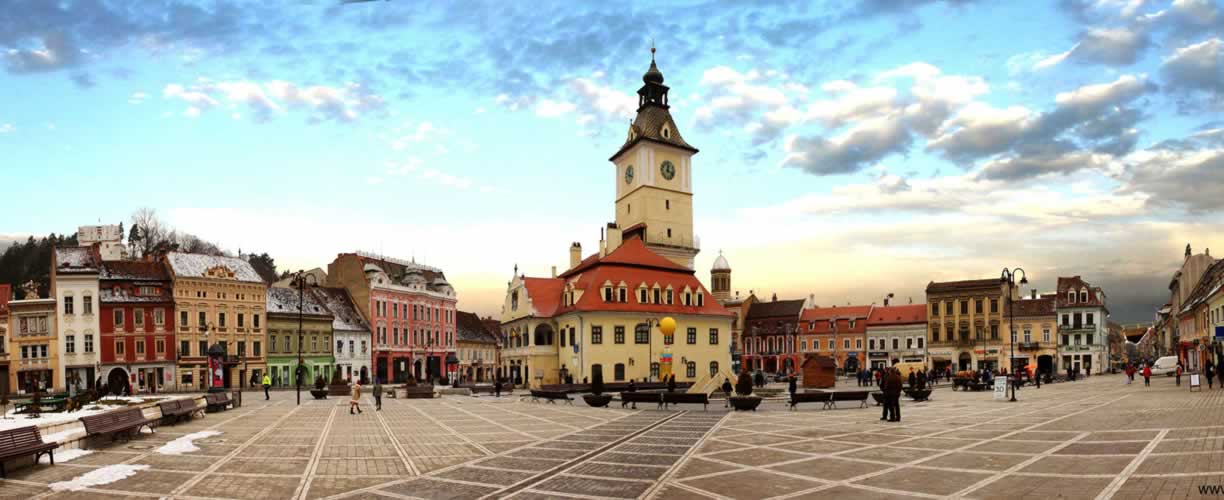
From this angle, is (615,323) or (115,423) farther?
(615,323)

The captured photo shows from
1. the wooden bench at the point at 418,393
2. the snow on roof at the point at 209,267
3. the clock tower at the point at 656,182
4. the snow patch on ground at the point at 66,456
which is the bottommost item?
the wooden bench at the point at 418,393

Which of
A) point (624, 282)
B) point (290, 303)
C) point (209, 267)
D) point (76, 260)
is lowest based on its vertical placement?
point (290, 303)

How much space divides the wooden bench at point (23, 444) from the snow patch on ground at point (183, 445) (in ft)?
8.38

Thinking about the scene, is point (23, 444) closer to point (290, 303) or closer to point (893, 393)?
point (893, 393)

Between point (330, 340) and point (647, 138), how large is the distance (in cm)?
3393

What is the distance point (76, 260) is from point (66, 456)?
1992 inches

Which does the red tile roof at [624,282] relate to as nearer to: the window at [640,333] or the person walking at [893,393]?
the window at [640,333]

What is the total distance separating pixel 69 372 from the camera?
190 ft

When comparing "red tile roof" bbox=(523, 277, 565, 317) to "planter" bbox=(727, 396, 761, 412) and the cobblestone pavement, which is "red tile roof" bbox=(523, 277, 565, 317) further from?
the cobblestone pavement

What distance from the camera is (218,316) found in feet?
209

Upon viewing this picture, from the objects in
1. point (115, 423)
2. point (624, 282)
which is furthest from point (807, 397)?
point (624, 282)

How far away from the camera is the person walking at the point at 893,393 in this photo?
2392 cm

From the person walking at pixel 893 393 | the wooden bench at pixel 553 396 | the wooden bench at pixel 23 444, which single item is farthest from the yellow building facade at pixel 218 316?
the person walking at pixel 893 393

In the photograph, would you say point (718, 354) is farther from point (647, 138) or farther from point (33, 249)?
point (33, 249)
